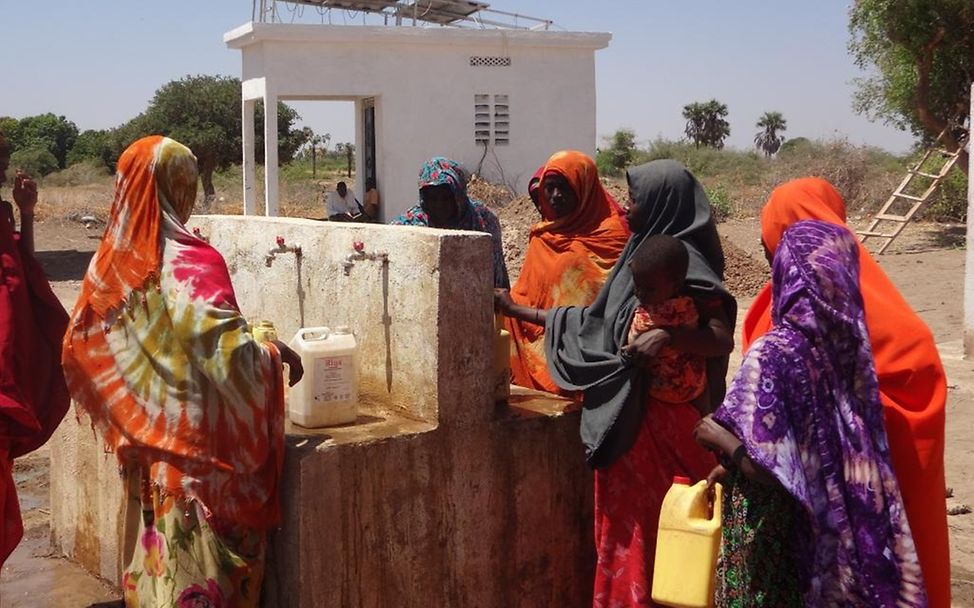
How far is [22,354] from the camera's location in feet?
11.9

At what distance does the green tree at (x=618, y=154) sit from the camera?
39531mm

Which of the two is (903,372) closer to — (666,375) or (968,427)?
(666,375)

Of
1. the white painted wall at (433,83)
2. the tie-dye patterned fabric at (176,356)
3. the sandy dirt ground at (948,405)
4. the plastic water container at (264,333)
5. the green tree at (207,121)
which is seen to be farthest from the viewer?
the green tree at (207,121)

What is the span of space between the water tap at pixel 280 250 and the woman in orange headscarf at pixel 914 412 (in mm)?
2180

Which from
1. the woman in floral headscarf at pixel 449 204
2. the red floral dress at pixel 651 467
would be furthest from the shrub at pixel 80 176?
the red floral dress at pixel 651 467

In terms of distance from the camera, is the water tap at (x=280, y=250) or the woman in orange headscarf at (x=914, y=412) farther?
the water tap at (x=280, y=250)

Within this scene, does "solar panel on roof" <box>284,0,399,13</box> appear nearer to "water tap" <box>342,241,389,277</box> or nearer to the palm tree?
"water tap" <box>342,241,389,277</box>

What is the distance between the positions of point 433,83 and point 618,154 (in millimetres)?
25242

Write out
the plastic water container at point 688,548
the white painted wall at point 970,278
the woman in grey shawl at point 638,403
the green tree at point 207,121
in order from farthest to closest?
the green tree at point 207,121 < the white painted wall at point 970,278 < the woman in grey shawl at point 638,403 < the plastic water container at point 688,548

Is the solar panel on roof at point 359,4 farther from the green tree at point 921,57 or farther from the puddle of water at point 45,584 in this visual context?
the puddle of water at point 45,584

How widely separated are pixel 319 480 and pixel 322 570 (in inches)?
11.3

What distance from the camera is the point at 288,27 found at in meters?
15.0

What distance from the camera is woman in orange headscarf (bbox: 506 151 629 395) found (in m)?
4.01

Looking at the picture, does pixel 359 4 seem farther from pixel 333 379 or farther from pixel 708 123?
pixel 708 123
